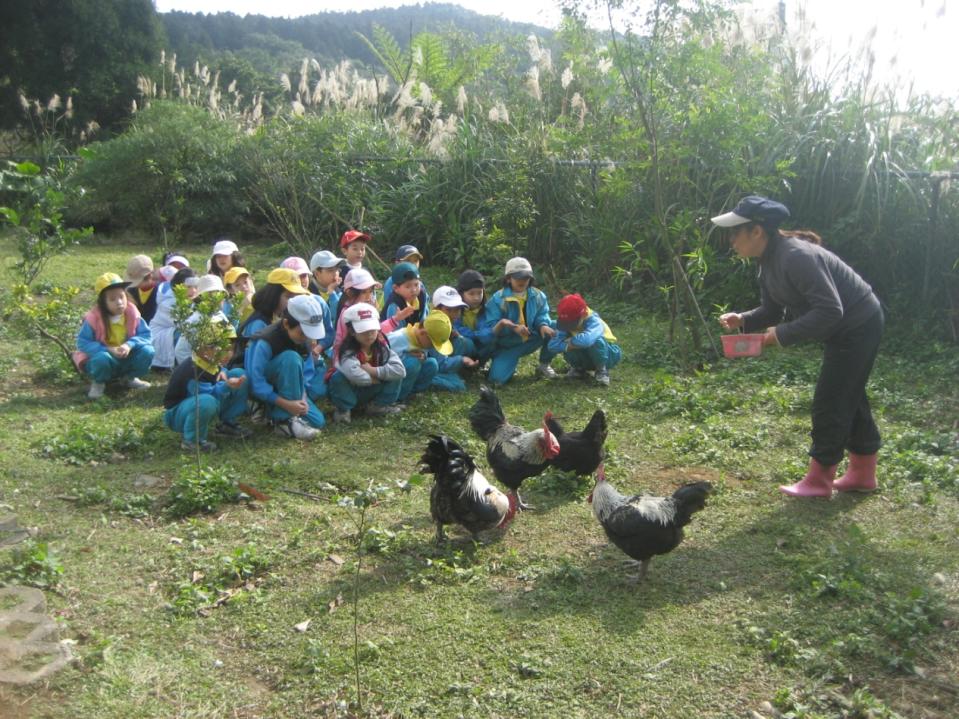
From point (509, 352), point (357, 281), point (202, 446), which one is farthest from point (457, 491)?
point (509, 352)

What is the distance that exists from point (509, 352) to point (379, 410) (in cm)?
163

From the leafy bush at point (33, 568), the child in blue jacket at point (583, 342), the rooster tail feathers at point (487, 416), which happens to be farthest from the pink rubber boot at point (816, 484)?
the leafy bush at point (33, 568)

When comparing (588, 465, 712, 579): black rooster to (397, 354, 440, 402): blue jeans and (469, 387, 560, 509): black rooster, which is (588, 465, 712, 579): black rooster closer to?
(469, 387, 560, 509): black rooster

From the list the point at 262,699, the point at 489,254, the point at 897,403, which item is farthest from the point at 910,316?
the point at 262,699

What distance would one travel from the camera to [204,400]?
21.8 feet

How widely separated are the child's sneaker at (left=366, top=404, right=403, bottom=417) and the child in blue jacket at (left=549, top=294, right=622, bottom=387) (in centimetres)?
179

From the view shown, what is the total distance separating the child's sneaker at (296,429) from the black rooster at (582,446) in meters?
2.04

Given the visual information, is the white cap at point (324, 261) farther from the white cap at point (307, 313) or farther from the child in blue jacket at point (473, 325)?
the white cap at point (307, 313)

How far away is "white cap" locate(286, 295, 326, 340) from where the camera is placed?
684 cm

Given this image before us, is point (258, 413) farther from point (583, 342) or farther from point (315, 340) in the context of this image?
point (583, 342)

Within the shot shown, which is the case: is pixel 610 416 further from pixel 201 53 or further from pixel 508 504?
pixel 201 53

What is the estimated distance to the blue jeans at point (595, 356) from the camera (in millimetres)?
8500

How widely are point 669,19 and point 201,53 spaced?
1980cm

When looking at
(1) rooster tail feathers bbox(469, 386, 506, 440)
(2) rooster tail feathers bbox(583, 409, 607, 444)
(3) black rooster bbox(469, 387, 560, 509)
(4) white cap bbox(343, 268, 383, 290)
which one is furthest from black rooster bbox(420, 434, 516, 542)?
(4) white cap bbox(343, 268, 383, 290)
